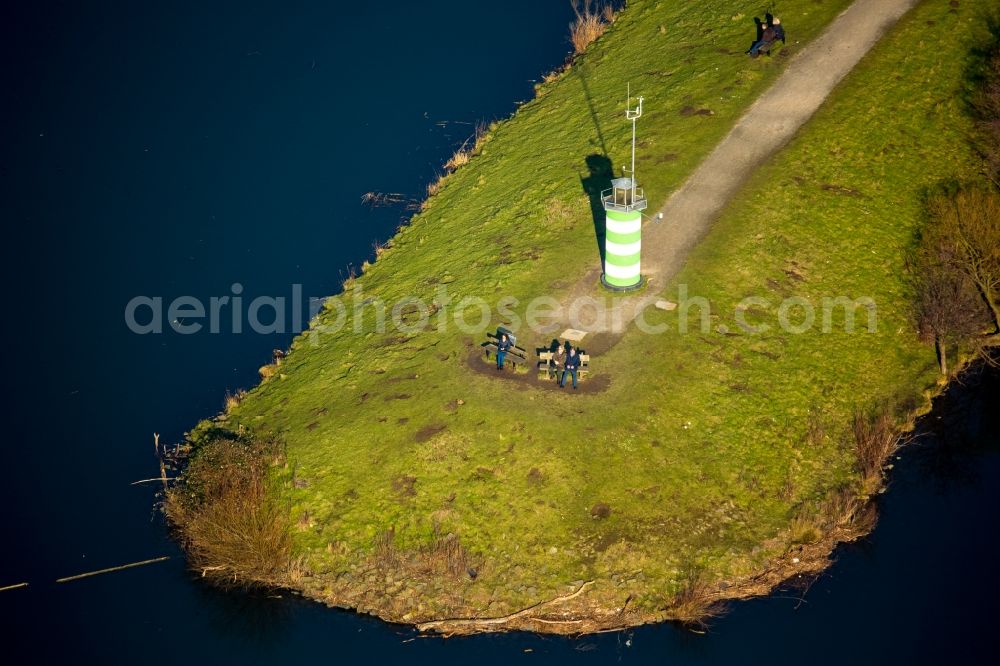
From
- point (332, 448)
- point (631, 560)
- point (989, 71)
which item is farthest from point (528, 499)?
point (989, 71)

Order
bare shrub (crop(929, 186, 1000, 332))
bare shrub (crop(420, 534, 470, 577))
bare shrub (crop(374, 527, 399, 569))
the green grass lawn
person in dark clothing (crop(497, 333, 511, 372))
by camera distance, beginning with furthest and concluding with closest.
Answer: bare shrub (crop(929, 186, 1000, 332)) < person in dark clothing (crop(497, 333, 511, 372)) < bare shrub (crop(374, 527, 399, 569)) < the green grass lawn < bare shrub (crop(420, 534, 470, 577))

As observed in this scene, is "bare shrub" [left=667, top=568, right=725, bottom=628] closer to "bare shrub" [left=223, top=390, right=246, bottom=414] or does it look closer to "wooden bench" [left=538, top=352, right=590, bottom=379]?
"wooden bench" [left=538, top=352, right=590, bottom=379]

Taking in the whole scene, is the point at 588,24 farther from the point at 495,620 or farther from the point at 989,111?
the point at 495,620

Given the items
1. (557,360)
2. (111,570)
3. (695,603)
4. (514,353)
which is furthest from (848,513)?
(111,570)

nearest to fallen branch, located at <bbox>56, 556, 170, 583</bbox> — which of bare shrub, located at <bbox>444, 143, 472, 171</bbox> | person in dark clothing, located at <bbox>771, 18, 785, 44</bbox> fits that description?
bare shrub, located at <bbox>444, 143, 472, 171</bbox>

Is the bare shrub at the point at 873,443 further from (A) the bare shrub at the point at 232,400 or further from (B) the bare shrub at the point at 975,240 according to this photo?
(A) the bare shrub at the point at 232,400

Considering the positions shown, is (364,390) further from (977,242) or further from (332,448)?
(977,242)
